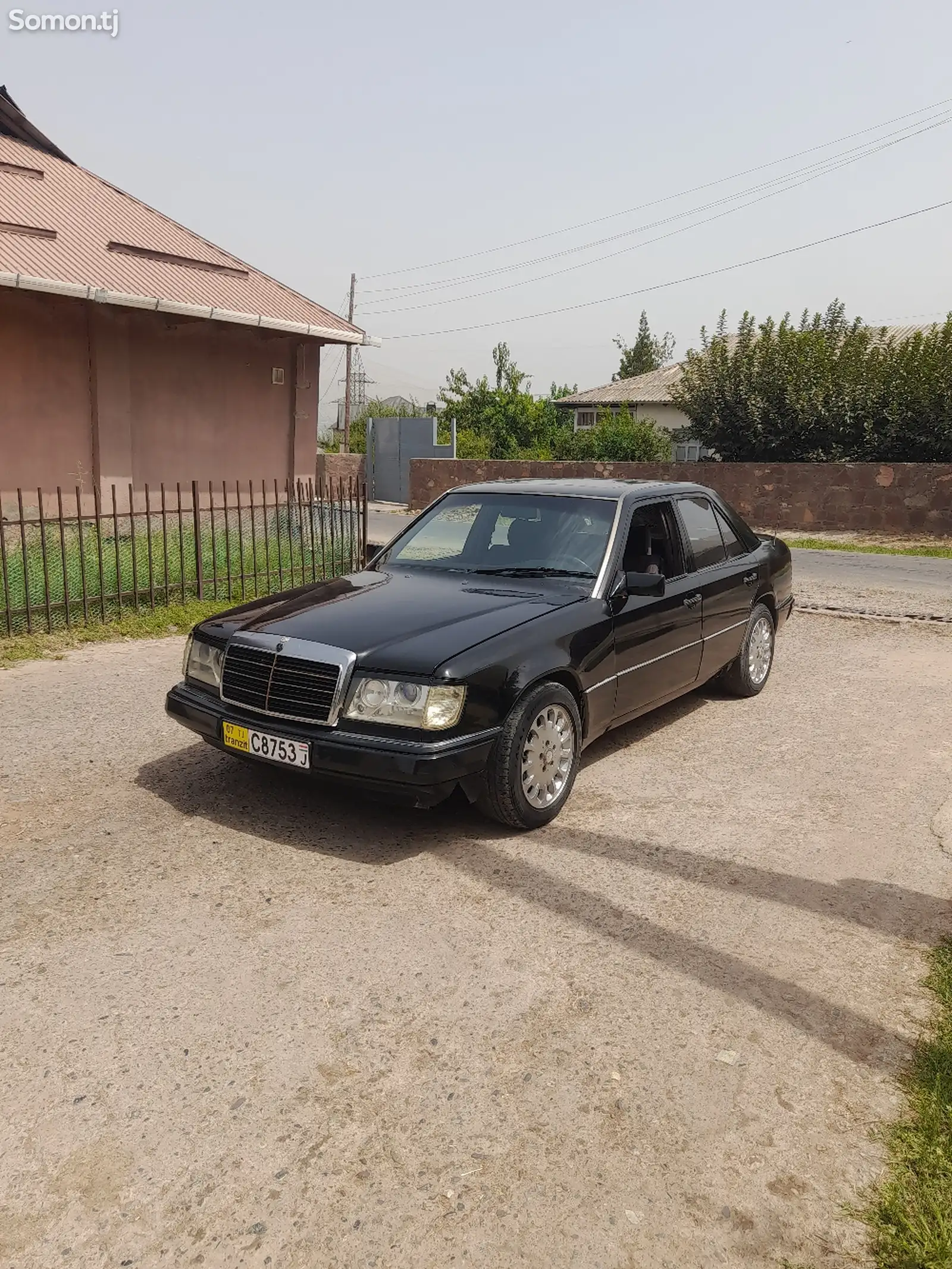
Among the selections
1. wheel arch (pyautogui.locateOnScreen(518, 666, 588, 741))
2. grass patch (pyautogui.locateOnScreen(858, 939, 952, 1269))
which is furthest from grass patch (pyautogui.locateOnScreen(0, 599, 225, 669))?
grass patch (pyautogui.locateOnScreen(858, 939, 952, 1269))

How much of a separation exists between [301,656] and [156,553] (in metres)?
A: 7.18

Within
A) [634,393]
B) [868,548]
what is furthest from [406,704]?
[634,393]

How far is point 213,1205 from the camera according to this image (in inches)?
95.0

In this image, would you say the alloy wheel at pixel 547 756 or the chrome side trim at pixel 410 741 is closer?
the chrome side trim at pixel 410 741

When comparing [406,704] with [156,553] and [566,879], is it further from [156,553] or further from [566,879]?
[156,553]

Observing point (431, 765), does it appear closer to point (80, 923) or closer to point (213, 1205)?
point (80, 923)

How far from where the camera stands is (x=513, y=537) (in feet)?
19.0

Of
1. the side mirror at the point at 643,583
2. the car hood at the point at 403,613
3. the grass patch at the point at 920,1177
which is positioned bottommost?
the grass patch at the point at 920,1177

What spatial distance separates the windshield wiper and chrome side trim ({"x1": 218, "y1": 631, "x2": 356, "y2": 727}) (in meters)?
1.37

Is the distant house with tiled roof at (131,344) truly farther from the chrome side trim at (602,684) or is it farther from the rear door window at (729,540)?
the chrome side trim at (602,684)

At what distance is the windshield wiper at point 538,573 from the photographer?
17.8 ft

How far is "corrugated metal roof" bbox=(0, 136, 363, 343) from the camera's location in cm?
1243

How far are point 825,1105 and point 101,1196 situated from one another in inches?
76.2

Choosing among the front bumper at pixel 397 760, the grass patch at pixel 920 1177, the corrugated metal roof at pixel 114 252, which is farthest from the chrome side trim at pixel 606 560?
the corrugated metal roof at pixel 114 252
